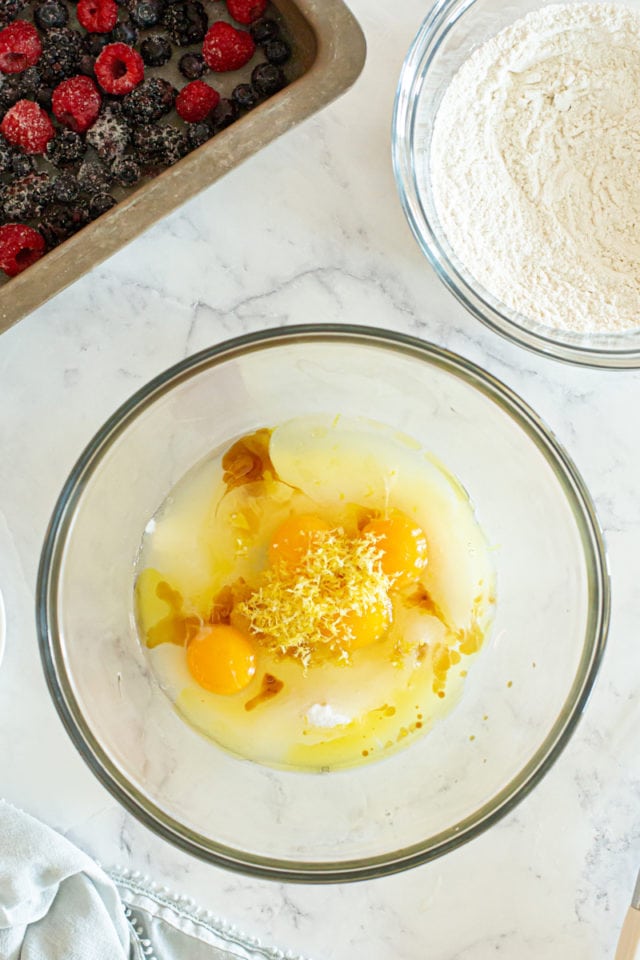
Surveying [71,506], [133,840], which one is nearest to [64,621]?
[71,506]

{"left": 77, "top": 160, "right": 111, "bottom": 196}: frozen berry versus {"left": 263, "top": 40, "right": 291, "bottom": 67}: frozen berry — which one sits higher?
{"left": 263, "top": 40, "right": 291, "bottom": 67}: frozen berry

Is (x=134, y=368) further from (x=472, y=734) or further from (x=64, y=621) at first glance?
(x=472, y=734)

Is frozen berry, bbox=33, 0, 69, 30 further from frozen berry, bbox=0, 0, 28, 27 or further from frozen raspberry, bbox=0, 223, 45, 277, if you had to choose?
frozen raspberry, bbox=0, 223, 45, 277

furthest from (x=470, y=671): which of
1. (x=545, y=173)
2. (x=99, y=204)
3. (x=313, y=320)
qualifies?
(x=99, y=204)

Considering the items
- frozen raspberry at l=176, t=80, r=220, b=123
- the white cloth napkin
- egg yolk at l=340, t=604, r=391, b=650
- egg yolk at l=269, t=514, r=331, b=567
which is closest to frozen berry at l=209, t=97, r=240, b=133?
frozen raspberry at l=176, t=80, r=220, b=123

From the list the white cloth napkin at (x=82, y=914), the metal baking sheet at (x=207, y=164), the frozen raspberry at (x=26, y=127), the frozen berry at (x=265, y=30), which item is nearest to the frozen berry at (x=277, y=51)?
the frozen berry at (x=265, y=30)

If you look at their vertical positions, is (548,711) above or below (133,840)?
above
